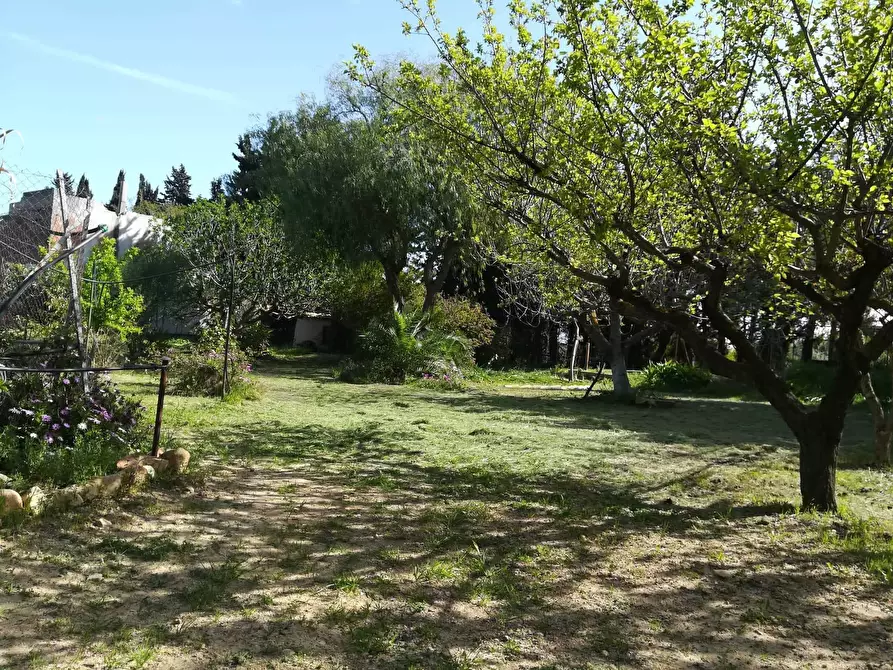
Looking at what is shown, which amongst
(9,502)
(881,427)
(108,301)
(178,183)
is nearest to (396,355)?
(108,301)

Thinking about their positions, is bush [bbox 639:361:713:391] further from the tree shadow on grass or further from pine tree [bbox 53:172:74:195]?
pine tree [bbox 53:172:74:195]

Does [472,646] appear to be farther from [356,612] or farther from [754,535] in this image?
[754,535]

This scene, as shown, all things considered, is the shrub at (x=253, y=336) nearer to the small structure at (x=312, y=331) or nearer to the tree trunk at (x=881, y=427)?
the small structure at (x=312, y=331)

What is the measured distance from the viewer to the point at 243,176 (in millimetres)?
41188

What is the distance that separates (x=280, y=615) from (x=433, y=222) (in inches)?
631

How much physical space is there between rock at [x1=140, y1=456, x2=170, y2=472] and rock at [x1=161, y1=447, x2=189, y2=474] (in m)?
0.04

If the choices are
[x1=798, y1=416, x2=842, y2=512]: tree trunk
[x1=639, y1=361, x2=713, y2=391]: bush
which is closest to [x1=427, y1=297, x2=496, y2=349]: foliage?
[x1=639, y1=361, x2=713, y2=391]: bush

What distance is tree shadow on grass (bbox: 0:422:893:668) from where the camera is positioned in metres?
2.84

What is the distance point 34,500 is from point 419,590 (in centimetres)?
249

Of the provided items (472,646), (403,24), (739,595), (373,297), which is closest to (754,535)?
(739,595)

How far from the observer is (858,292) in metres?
4.97

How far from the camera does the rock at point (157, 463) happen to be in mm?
5184

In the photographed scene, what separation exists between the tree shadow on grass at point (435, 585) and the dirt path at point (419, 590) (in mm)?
12

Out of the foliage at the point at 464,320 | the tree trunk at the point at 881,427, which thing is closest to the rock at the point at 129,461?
the tree trunk at the point at 881,427
